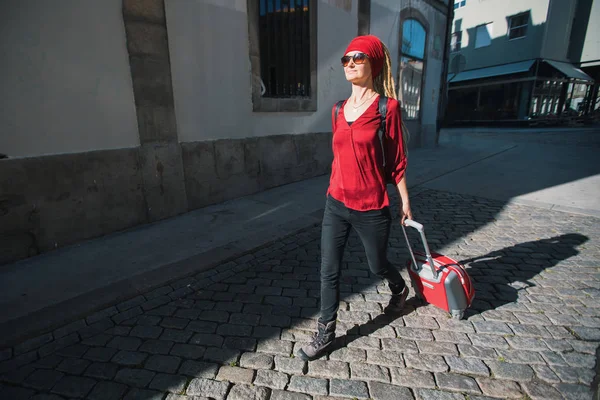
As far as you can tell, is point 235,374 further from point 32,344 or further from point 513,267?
point 513,267

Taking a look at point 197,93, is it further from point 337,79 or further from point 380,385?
point 380,385

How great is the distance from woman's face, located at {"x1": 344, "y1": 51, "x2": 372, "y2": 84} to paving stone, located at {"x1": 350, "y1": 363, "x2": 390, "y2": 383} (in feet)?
5.89

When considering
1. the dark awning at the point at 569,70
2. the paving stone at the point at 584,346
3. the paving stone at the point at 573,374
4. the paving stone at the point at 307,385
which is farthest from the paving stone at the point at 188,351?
the dark awning at the point at 569,70

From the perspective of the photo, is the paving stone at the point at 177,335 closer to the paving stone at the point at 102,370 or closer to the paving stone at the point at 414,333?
the paving stone at the point at 102,370

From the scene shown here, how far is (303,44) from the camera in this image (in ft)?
22.3

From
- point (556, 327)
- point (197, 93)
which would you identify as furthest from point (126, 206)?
point (556, 327)

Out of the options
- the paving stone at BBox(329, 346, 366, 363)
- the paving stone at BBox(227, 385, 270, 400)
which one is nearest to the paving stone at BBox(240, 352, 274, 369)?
the paving stone at BBox(227, 385, 270, 400)

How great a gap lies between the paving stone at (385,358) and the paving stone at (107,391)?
154 centimetres

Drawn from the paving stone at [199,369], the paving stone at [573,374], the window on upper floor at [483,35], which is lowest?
the paving stone at [199,369]

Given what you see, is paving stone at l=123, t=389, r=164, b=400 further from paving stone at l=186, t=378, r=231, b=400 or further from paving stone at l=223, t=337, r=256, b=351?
paving stone at l=223, t=337, r=256, b=351

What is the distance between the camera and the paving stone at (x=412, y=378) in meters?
1.98

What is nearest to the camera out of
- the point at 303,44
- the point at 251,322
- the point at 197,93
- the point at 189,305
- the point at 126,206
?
the point at 251,322

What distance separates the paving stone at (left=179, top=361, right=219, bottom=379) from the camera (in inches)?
81.9

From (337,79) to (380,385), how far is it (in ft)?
22.8
